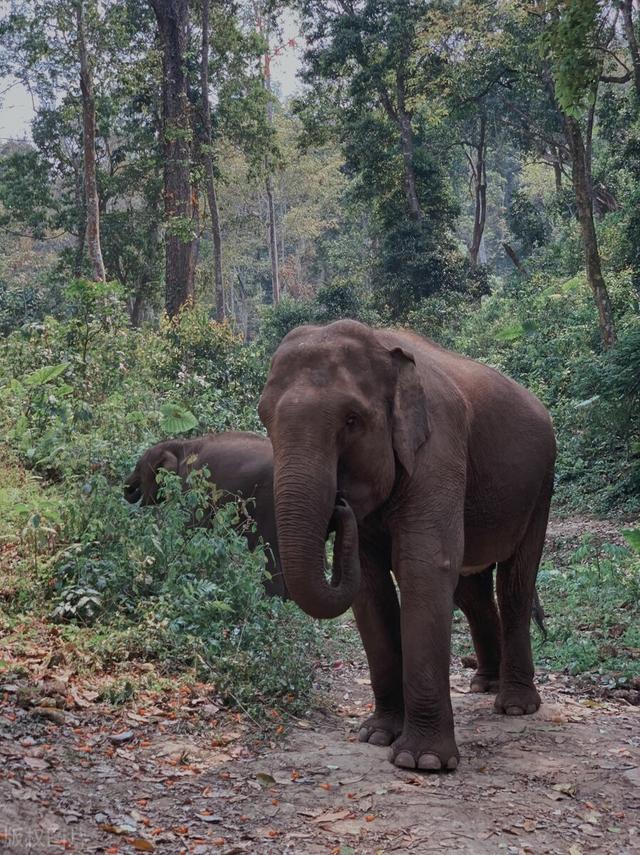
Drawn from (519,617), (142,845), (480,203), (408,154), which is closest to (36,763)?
(142,845)

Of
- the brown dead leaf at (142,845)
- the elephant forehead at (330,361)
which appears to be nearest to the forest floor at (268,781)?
the brown dead leaf at (142,845)

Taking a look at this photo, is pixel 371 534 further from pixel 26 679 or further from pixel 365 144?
pixel 365 144

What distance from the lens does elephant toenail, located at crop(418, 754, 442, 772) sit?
5.57m

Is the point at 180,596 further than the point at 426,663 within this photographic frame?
Yes

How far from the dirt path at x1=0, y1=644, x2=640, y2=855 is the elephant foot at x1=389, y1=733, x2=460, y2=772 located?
6 centimetres

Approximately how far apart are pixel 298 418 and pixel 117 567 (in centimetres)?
275

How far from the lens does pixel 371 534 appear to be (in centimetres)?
631

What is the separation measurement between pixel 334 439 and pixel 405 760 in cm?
180

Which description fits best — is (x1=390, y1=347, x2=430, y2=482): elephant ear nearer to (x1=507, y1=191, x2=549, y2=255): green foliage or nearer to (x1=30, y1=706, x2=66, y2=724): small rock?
(x1=30, y1=706, x2=66, y2=724): small rock

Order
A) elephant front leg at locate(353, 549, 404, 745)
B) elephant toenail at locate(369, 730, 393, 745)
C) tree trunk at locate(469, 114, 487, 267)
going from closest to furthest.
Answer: elephant toenail at locate(369, 730, 393, 745) < elephant front leg at locate(353, 549, 404, 745) < tree trunk at locate(469, 114, 487, 267)

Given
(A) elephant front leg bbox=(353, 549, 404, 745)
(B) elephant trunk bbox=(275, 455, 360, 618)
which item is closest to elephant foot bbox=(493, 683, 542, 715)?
(A) elephant front leg bbox=(353, 549, 404, 745)

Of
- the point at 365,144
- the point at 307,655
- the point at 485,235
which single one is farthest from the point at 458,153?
the point at 307,655

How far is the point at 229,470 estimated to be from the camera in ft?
37.3

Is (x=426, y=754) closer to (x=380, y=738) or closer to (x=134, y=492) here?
(x=380, y=738)
